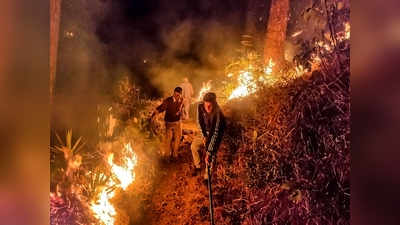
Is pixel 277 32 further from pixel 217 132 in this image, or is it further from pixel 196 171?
pixel 196 171

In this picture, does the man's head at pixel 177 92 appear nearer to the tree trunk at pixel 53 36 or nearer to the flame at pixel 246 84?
the flame at pixel 246 84

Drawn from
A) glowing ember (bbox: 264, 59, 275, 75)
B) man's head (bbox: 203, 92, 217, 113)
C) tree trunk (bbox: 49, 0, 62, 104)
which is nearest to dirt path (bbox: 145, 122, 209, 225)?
man's head (bbox: 203, 92, 217, 113)

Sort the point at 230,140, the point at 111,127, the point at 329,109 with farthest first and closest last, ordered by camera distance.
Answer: the point at 111,127
the point at 230,140
the point at 329,109

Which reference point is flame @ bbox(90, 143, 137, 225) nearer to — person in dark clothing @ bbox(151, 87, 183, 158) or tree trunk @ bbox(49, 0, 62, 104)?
person in dark clothing @ bbox(151, 87, 183, 158)

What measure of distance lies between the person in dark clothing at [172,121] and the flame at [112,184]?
24cm

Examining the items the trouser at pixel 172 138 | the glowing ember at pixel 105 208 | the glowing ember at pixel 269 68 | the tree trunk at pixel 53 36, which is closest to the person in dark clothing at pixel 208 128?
the trouser at pixel 172 138

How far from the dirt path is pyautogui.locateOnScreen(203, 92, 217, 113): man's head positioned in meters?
0.13

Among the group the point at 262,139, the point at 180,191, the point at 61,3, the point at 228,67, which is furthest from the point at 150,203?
the point at 61,3

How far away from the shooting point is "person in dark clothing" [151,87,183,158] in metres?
2.47

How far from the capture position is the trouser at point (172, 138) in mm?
2482

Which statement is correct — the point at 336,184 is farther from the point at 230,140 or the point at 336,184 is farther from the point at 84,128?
the point at 84,128

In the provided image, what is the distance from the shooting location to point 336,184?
89.4 inches

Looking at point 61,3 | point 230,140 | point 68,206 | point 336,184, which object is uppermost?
point 61,3
